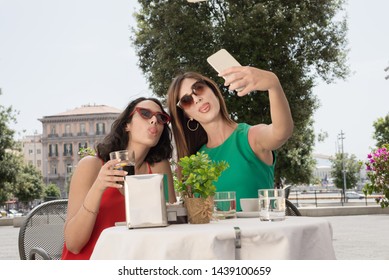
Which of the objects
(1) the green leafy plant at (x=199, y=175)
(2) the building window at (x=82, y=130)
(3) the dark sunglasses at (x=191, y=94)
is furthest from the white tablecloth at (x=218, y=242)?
(2) the building window at (x=82, y=130)

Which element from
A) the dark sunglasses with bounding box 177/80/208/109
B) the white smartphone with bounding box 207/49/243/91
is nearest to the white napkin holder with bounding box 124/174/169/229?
the white smartphone with bounding box 207/49/243/91

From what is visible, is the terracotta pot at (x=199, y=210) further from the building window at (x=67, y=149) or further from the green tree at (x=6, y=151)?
the building window at (x=67, y=149)

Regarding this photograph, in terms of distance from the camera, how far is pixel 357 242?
1073 centimetres

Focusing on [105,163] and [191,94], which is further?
[191,94]

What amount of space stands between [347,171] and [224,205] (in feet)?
185

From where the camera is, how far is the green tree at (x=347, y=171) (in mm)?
56000

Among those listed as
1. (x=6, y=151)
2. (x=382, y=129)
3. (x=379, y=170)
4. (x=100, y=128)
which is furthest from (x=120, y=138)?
(x=100, y=128)

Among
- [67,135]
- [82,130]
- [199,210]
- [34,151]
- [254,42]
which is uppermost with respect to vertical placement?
[82,130]

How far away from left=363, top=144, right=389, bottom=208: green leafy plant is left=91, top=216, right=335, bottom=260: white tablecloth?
811cm

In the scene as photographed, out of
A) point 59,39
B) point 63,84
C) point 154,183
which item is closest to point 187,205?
point 154,183

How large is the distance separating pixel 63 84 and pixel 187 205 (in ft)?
259

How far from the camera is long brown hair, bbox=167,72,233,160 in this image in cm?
306

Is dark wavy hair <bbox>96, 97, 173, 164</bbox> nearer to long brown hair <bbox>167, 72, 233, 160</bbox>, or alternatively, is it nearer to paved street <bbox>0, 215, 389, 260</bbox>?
long brown hair <bbox>167, 72, 233, 160</bbox>

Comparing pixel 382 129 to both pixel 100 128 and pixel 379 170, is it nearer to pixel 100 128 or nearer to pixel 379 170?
pixel 379 170
